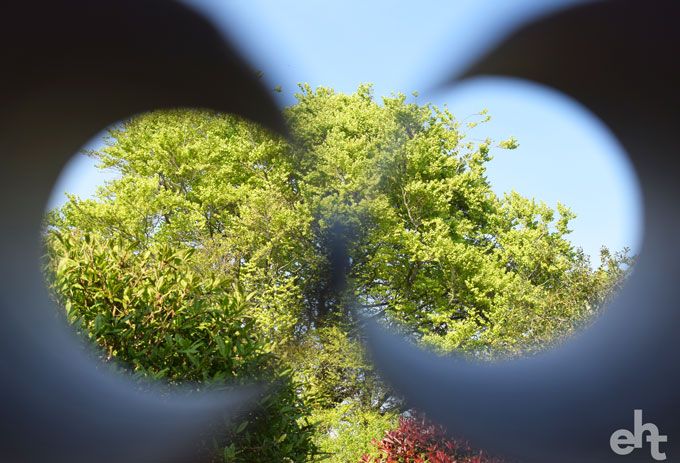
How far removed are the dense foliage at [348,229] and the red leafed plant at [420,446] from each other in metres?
3.57

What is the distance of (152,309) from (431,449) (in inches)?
110

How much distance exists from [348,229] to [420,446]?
7.25m

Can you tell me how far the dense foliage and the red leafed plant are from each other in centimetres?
357

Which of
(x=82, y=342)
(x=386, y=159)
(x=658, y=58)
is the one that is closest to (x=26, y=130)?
(x=82, y=342)

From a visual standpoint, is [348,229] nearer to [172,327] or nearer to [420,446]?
[420,446]

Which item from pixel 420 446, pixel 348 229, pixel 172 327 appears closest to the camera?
pixel 172 327

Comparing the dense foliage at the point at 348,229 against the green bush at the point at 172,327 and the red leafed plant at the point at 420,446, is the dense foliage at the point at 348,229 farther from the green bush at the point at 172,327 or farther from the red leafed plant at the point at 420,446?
the green bush at the point at 172,327

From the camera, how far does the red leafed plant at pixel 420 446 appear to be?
503cm

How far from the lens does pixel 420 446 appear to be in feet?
17.0

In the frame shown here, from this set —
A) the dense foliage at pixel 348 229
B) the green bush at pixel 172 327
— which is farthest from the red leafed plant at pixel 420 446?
the dense foliage at pixel 348 229

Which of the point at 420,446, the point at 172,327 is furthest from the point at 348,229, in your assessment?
the point at 172,327

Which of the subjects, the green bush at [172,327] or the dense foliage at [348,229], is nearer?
the green bush at [172,327]

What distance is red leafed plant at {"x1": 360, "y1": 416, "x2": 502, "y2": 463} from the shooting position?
503 centimetres

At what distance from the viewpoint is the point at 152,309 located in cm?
327
